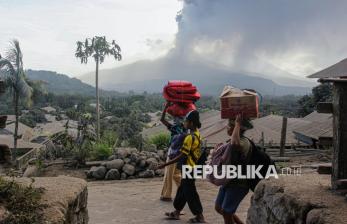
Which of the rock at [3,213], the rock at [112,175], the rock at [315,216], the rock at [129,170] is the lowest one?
the rock at [112,175]

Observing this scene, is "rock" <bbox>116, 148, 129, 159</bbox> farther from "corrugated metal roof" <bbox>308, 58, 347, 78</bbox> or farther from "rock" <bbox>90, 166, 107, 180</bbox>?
"corrugated metal roof" <bbox>308, 58, 347, 78</bbox>

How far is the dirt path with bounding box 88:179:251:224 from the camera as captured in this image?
6.90 m

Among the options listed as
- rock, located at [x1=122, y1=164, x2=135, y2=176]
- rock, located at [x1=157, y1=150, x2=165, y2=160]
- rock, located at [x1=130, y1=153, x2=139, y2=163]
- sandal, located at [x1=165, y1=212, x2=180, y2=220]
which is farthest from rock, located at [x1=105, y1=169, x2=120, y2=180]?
sandal, located at [x1=165, y1=212, x2=180, y2=220]

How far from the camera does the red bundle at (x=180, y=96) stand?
7.23m

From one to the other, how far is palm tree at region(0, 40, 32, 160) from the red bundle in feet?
50.5

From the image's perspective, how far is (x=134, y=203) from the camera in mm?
8102

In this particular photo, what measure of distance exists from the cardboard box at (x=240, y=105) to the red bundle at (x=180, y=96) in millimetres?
2034

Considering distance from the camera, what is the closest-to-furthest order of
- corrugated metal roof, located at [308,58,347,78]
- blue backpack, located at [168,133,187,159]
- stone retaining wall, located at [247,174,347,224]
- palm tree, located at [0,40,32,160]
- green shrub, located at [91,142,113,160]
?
stone retaining wall, located at [247,174,347,224], blue backpack, located at [168,133,187,159], corrugated metal roof, located at [308,58,347,78], green shrub, located at [91,142,113,160], palm tree, located at [0,40,32,160]

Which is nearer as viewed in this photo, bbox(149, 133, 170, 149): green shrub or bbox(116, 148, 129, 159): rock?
bbox(116, 148, 129, 159): rock

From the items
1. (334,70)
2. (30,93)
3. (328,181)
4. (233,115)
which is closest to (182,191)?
(233,115)

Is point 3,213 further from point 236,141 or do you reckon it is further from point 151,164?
point 151,164

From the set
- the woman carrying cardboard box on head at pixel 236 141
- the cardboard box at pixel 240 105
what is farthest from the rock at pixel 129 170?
the cardboard box at pixel 240 105

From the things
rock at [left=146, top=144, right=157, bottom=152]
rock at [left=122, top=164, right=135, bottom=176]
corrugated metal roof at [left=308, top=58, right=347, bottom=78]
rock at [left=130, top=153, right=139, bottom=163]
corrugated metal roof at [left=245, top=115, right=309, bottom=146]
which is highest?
corrugated metal roof at [left=308, top=58, right=347, bottom=78]

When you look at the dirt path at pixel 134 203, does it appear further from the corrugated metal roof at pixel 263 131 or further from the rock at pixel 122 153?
the corrugated metal roof at pixel 263 131
